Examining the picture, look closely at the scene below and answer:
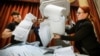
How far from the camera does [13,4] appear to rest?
9.22ft

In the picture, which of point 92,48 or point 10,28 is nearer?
point 92,48

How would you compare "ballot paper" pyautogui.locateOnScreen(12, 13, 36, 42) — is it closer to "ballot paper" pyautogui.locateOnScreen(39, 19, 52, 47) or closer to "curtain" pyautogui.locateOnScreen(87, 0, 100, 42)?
"ballot paper" pyautogui.locateOnScreen(39, 19, 52, 47)

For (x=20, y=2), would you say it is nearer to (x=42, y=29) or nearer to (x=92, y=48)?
(x=42, y=29)

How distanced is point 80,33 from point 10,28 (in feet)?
2.75

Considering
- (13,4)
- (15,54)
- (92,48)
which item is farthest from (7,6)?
(92,48)

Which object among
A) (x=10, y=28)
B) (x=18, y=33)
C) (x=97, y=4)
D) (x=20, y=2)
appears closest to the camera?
(x=18, y=33)

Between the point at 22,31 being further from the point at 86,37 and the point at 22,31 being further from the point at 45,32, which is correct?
the point at 86,37

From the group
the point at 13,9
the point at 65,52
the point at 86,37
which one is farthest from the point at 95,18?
the point at 13,9

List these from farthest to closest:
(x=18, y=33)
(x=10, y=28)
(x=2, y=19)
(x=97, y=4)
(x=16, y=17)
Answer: (x=2, y=19), (x=97, y=4), (x=16, y=17), (x=10, y=28), (x=18, y=33)

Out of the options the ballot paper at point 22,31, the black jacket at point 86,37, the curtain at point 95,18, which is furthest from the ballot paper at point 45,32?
the curtain at point 95,18

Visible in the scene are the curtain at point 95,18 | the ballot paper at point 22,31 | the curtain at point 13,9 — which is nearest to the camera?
the ballot paper at point 22,31

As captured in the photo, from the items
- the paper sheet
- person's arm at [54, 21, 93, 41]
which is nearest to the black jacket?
person's arm at [54, 21, 93, 41]

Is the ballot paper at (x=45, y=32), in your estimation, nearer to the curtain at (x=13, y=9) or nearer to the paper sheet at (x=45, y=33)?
the paper sheet at (x=45, y=33)

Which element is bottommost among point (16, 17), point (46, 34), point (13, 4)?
point (46, 34)
